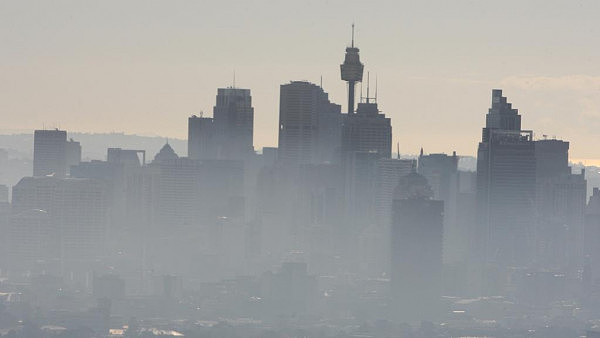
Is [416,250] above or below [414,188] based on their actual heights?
below

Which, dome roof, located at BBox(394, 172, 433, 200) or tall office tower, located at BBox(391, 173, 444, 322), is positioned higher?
dome roof, located at BBox(394, 172, 433, 200)

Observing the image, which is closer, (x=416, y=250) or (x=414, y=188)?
(x=416, y=250)

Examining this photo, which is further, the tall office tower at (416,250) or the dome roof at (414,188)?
the dome roof at (414,188)

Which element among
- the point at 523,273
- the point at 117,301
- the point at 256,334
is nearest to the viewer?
the point at 256,334

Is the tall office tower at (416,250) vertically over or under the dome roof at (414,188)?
under

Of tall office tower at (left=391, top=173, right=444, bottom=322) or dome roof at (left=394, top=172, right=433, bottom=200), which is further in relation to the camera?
dome roof at (left=394, top=172, right=433, bottom=200)

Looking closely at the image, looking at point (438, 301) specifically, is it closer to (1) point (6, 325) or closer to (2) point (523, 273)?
(2) point (523, 273)

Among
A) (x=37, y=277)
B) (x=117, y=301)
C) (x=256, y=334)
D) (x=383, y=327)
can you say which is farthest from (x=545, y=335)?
(x=37, y=277)

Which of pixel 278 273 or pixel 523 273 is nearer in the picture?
pixel 278 273
